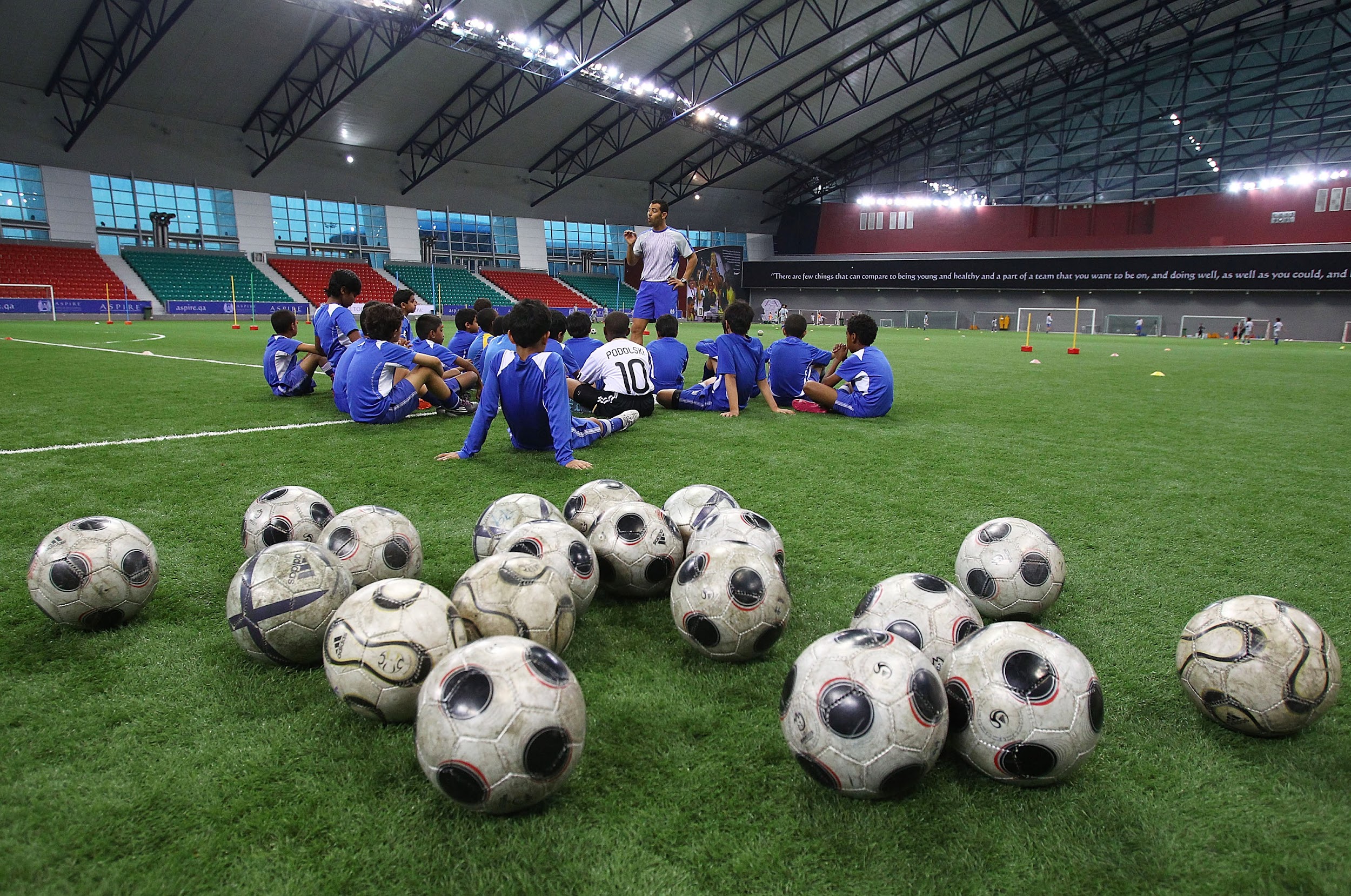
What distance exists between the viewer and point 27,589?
3.32 m

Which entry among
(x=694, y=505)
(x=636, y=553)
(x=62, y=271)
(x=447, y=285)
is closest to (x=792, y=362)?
(x=694, y=505)

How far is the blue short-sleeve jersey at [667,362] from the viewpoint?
9.04 metres

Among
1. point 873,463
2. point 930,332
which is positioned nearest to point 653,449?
point 873,463

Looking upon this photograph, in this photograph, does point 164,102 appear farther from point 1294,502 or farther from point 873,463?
point 1294,502

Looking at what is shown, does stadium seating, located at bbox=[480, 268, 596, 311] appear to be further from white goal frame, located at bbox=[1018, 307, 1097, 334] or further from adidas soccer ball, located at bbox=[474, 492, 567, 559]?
adidas soccer ball, located at bbox=[474, 492, 567, 559]

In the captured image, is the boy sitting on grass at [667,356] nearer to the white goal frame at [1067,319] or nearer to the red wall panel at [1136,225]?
the white goal frame at [1067,319]

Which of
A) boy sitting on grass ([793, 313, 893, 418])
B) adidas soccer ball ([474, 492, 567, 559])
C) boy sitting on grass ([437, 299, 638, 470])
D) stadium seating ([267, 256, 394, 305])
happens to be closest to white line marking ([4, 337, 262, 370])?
boy sitting on grass ([437, 299, 638, 470])

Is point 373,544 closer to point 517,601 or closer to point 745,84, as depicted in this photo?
point 517,601

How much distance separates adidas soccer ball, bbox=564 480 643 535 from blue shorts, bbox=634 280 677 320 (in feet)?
24.4

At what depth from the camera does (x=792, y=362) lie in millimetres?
8859

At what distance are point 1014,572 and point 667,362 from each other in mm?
6338

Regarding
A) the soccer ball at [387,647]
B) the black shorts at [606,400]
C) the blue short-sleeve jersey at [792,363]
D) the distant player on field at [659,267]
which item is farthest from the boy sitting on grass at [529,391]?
the distant player on field at [659,267]

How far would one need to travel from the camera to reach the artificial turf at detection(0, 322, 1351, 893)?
5.91ft

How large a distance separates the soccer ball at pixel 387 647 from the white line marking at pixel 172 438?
5.38m
